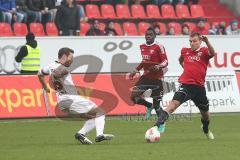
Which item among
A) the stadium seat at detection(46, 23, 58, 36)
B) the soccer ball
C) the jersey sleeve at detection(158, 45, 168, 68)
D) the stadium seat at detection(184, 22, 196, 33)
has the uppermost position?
the jersey sleeve at detection(158, 45, 168, 68)

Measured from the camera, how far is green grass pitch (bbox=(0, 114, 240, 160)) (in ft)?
43.4

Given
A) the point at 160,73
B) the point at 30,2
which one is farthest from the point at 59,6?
the point at 160,73

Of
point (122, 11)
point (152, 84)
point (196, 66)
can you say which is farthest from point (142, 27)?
point (196, 66)

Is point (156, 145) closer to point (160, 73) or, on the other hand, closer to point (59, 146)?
point (59, 146)

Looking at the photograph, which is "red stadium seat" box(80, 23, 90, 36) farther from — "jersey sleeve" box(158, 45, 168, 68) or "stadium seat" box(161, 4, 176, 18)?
"jersey sleeve" box(158, 45, 168, 68)

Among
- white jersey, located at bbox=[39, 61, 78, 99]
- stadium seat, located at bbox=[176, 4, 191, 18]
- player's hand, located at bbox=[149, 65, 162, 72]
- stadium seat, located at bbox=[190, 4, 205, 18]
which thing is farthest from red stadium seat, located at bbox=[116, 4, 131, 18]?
white jersey, located at bbox=[39, 61, 78, 99]

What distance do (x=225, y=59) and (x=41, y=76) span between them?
15.2m

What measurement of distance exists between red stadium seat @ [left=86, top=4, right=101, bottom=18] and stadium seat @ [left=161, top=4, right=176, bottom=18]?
3.11 m

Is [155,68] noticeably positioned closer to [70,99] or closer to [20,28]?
[70,99]

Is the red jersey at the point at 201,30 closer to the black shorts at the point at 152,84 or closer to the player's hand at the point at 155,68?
the black shorts at the point at 152,84

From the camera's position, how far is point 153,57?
68.1 ft

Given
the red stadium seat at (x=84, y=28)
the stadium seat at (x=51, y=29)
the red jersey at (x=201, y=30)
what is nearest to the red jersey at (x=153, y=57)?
the stadium seat at (x=51, y=29)

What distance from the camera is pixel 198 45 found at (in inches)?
635

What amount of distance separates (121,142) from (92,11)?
1758cm
